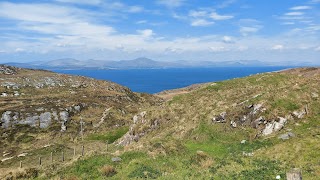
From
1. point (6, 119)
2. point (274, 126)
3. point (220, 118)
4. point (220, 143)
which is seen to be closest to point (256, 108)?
point (274, 126)

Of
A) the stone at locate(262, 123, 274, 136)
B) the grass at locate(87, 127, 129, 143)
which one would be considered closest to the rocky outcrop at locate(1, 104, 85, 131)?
the grass at locate(87, 127, 129, 143)

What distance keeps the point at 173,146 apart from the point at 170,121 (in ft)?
44.2

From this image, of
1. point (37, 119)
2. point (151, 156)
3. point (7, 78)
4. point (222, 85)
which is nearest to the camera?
point (151, 156)

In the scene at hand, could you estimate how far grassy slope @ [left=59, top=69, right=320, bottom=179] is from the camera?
25.9 m

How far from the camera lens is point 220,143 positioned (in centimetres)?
3794

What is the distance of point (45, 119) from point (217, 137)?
2076 inches

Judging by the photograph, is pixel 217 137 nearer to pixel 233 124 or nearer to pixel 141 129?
pixel 233 124

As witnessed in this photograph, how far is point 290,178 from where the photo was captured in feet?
49.7

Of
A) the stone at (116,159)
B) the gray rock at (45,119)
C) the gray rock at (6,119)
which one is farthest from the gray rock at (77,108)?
the stone at (116,159)

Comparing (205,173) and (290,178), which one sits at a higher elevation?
(290,178)

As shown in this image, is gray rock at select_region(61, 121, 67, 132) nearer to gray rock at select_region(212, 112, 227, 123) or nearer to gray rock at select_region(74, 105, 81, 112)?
gray rock at select_region(74, 105, 81, 112)

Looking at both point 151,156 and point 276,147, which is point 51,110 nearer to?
point 151,156

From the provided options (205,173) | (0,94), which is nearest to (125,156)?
(205,173)

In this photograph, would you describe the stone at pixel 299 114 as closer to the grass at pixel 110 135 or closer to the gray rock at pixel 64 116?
the grass at pixel 110 135
